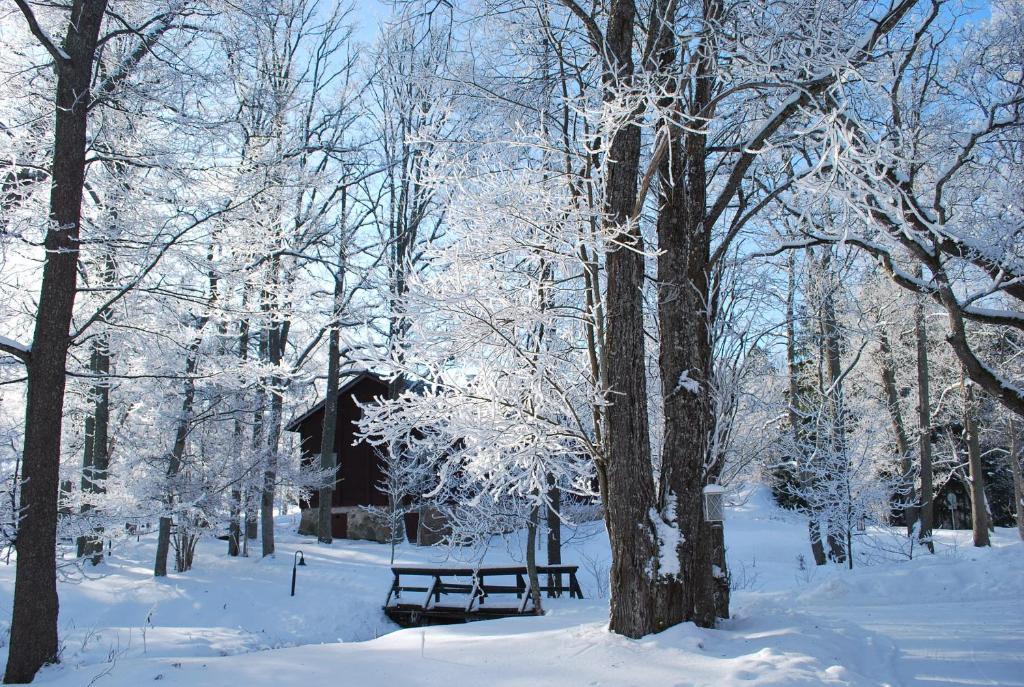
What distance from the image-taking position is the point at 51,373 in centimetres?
703

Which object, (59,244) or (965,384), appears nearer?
(59,244)

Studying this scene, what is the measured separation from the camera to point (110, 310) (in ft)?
33.8

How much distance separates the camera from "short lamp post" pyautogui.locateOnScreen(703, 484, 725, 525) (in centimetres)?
628

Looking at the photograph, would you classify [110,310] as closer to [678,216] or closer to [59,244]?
[59,244]

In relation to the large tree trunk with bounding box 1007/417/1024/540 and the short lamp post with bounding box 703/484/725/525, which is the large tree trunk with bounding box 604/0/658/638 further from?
the large tree trunk with bounding box 1007/417/1024/540

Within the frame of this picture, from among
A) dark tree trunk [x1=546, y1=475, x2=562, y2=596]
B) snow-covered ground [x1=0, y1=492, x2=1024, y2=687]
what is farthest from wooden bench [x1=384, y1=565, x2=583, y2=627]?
snow-covered ground [x1=0, y1=492, x2=1024, y2=687]

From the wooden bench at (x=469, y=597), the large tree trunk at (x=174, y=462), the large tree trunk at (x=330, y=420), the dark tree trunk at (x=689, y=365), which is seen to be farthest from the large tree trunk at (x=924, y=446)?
the large tree trunk at (x=174, y=462)

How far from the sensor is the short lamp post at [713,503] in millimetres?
6277

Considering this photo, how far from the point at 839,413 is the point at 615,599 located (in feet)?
39.0

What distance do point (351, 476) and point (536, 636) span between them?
67.8 feet

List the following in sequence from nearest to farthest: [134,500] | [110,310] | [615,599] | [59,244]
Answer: [615,599] < [59,244] < [110,310] < [134,500]

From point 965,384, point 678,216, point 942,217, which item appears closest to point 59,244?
point 678,216

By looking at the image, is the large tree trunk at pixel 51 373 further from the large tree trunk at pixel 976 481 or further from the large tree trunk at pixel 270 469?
the large tree trunk at pixel 976 481

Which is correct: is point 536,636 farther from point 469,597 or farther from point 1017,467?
point 1017,467
